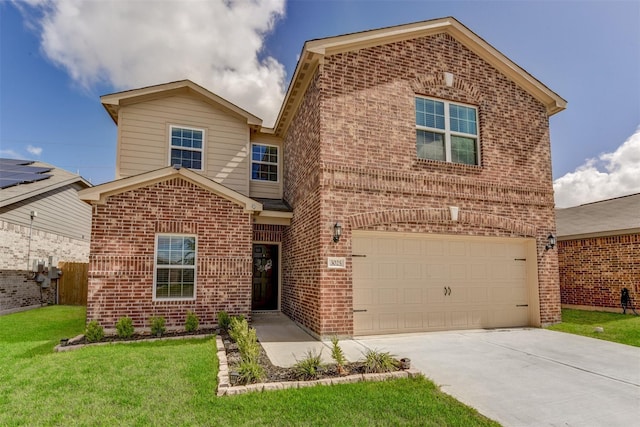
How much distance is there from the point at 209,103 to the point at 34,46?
7246 mm

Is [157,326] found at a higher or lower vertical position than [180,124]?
lower

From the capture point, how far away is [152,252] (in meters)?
8.65

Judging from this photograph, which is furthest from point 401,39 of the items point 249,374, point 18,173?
point 18,173

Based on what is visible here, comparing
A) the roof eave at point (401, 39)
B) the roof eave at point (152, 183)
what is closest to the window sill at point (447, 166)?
the roof eave at point (401, 39)

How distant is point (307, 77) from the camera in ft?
30.3

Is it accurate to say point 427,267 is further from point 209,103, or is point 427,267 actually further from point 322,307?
point 209,103

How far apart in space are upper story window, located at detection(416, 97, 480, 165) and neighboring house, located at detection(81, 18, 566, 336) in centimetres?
4

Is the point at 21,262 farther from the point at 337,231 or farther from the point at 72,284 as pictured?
the point at 337,231

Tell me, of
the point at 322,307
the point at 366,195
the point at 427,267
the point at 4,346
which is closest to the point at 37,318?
the point at 4,346

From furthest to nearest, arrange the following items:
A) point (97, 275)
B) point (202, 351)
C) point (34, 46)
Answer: point (34, 46) → point (97, 275) → point (202, 351)

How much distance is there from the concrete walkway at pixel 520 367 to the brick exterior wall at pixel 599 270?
508cm

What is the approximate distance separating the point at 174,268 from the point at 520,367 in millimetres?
7590

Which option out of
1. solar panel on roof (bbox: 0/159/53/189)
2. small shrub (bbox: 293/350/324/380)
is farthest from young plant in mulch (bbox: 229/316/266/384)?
solar panel on roof (bbox: 0/159/53/189)

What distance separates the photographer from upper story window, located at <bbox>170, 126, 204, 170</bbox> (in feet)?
37.2
